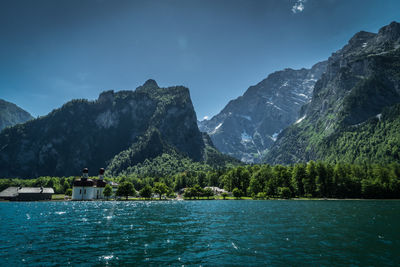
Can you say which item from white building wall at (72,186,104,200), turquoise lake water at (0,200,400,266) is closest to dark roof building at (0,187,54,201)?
white building wall at (72,186,104,200)

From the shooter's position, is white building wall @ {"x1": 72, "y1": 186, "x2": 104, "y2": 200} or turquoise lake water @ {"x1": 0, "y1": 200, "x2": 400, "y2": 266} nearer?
turquoise lake water @ {"x1": 0, "y1": 200, "x2": 400, "y2": 266}

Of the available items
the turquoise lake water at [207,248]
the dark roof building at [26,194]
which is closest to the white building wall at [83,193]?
the dark roof building at [26,194]

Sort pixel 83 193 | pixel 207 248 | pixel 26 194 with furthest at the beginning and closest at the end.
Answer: pixel 83 193
pixel 26 194
pixel 207 248

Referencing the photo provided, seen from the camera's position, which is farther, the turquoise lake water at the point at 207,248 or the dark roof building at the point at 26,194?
the dark roof building at the point at 26,194

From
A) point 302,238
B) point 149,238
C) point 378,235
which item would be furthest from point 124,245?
point 378,235

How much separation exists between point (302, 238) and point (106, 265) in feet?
76.1

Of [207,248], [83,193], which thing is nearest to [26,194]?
[83,193]

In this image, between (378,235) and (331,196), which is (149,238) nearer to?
(378,235)

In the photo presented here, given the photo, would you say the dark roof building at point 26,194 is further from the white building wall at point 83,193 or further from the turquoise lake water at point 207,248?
the turquoise lake water at point 207,248

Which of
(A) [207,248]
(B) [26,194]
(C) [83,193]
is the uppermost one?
(A) [207,248]

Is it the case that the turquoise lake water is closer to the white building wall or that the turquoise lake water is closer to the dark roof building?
the white building wall

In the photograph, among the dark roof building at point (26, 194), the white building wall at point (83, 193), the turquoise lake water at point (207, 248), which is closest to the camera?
the turquoise lake water at point (207, 248)

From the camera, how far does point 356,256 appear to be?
71.8 feet

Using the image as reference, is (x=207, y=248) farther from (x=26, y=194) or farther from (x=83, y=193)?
(x=26, y=194)
